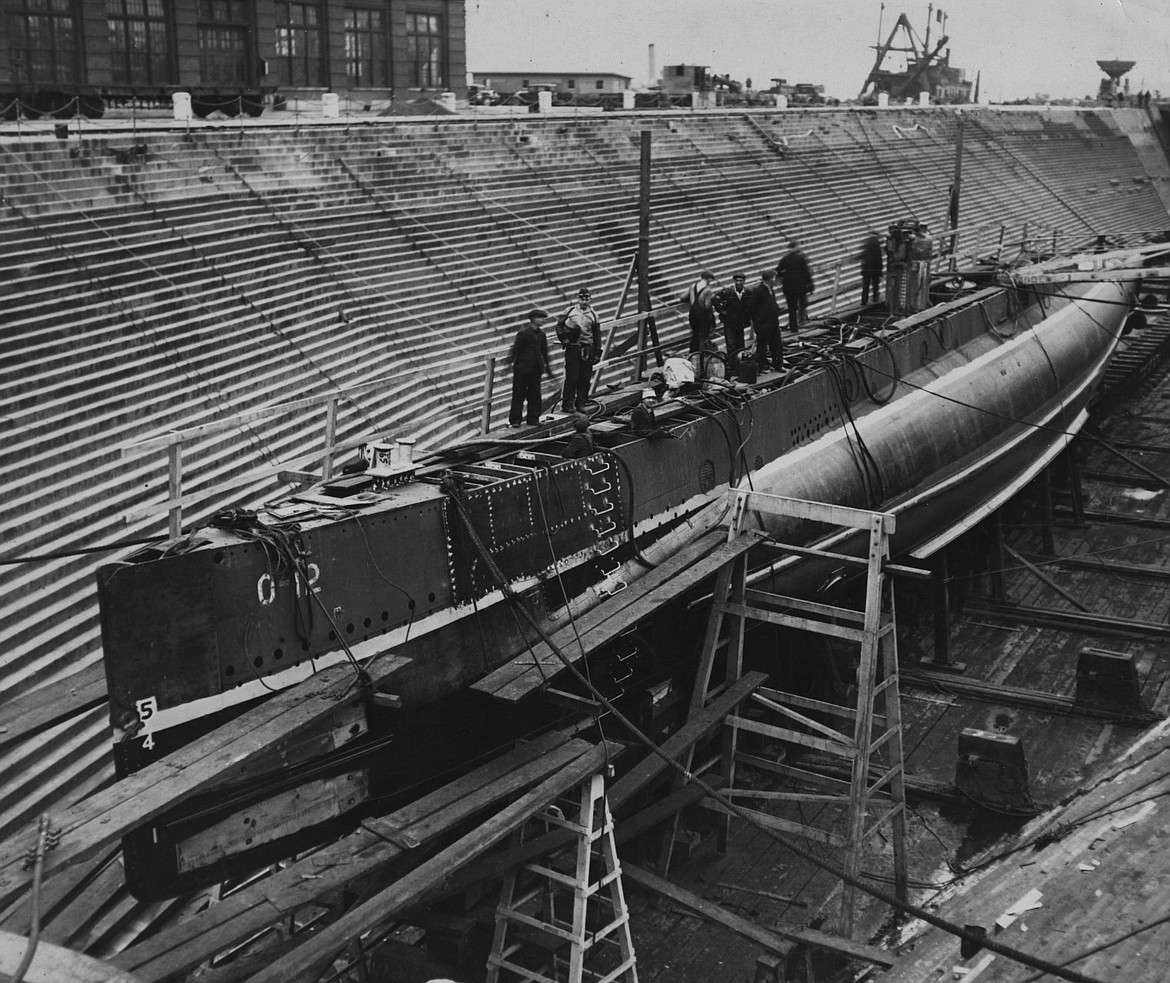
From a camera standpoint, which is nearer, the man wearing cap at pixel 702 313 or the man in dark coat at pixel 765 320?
the man in dark coat at pixel 765 320

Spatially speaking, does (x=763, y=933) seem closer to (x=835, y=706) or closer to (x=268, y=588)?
(x=835, y=706)

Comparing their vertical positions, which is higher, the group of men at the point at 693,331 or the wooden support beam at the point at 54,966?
the group of men at the point at 693,331

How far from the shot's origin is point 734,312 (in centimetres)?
1789

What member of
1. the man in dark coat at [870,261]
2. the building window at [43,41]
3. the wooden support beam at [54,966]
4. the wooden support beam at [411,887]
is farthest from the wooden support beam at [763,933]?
the building window at [43,41]

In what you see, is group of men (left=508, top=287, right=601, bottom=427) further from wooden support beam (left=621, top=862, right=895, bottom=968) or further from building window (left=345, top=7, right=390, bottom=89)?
building window (left=345, top=7, right=390, bottom=89)

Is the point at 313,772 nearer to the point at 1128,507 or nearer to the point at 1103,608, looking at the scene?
the point at 1103,608

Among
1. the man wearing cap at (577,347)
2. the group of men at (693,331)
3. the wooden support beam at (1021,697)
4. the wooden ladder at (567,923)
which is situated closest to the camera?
the wooden ladder at (567,923)

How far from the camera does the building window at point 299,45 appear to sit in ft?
114

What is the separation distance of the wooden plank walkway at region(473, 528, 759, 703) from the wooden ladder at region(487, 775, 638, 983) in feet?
3.13

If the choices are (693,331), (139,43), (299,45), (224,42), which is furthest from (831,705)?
(299,45)

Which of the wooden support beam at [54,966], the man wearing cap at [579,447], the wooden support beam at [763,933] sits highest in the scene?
the man wearing cap at [579,447]

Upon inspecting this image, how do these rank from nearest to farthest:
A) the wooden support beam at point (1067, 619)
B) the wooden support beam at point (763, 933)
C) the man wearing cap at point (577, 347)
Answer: the wooden support beam at point (763, 933) < the man wearing cap at point (577, 347) < the wooden support beam at point (1067, 619)

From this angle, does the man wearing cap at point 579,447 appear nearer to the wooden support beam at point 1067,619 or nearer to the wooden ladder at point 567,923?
the wooden ladder at point 567,923

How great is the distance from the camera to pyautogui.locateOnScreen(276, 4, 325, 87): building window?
34781 millimetres
